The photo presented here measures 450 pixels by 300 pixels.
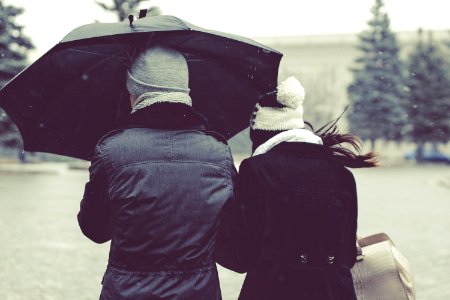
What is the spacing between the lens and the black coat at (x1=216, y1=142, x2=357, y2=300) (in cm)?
238

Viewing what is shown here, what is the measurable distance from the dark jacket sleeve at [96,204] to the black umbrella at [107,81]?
58cm

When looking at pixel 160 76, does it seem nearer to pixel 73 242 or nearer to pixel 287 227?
pixel 287 227

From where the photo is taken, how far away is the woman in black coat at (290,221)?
238cm

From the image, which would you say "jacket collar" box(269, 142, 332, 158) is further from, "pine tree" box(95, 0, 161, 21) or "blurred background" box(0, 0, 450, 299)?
"pine tree" box(95, 0, 161, 21)

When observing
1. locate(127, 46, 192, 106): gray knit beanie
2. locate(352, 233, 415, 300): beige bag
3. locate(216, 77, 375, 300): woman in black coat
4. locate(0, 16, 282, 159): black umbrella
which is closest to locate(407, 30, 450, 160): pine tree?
locate(0, 16, 282, 159): black umbrella

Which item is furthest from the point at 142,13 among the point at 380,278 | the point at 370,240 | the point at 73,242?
the point at 73,242

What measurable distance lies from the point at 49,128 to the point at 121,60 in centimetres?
48

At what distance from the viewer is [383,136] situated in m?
44.2

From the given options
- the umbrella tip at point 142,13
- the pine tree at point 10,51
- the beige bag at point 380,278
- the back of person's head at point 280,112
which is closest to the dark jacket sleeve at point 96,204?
the back of person's head at point 280,112

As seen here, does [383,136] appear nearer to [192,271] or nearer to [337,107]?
[337,107]

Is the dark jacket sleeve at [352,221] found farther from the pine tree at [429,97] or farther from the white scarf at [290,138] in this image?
the pine tree at [429,97]

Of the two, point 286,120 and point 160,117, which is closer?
point 160,117

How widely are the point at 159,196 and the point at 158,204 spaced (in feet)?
0.09

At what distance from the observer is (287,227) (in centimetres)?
239
